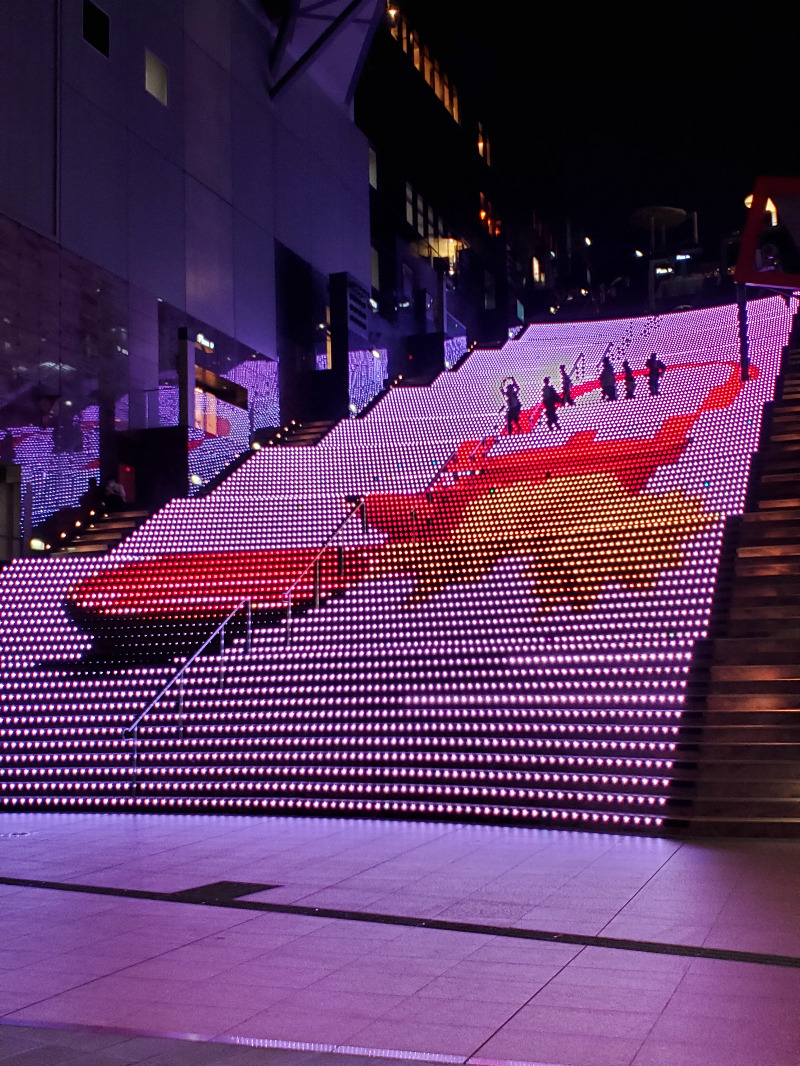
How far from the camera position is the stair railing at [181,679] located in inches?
444

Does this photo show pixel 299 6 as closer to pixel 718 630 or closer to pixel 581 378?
pixel 581 378

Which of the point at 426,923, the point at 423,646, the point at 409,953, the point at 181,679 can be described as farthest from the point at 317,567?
the point at 409,953

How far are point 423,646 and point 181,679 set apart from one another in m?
2.68

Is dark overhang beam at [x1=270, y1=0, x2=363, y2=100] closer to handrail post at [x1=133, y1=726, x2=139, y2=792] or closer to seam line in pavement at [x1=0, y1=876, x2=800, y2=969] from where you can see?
handrail post at [x1=133, y1=726, x2=139, y2=792]

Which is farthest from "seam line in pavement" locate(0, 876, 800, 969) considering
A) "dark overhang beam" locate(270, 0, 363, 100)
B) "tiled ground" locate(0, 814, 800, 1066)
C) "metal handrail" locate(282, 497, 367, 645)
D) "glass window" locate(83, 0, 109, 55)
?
"dark overhang beam" locate(270, 0, 363, 100)

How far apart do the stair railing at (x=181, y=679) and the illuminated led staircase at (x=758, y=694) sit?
5308 mm

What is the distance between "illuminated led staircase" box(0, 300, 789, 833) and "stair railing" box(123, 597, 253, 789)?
0.37 ft

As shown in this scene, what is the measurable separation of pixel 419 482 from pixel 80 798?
9991mm

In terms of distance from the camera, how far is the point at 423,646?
41.3ft

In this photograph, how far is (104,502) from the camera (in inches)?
760

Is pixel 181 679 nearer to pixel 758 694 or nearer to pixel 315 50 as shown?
pixel 758 694

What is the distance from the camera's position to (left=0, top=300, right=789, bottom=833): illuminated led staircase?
33.3 ft

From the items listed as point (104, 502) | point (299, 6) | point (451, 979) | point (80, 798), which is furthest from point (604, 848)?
point (299, 6)

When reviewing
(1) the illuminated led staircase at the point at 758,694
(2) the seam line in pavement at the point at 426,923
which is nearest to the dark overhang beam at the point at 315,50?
(1) the illuminated led staircase at the point at 758,694
